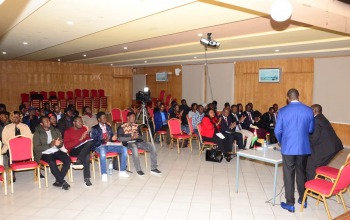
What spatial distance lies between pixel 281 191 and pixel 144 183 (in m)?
2.70

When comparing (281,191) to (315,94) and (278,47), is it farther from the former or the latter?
(315,94)

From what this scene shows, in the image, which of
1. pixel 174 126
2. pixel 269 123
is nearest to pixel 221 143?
pixel 174 126

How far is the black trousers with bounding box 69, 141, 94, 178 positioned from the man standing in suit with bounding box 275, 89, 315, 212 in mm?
3678

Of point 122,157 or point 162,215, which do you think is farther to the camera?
point 122,157

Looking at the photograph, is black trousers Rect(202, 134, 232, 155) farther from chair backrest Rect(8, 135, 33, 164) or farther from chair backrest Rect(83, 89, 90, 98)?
chair backrest Rect(83, 89, 90, 98)

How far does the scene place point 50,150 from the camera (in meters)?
5.50

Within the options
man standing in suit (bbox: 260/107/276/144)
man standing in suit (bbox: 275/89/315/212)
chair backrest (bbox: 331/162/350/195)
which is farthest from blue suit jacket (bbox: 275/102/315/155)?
man standing in suit (bbox: 260/107/276/144)

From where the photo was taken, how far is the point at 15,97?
49.8 ft

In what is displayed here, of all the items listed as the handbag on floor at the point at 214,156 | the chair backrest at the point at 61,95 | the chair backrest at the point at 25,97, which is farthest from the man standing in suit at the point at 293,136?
the chair backrest at the point at 61,95

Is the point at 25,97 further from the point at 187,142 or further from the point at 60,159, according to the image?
the point at 60,159

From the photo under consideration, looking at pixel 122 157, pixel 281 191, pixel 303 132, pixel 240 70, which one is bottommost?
pixel 281 191

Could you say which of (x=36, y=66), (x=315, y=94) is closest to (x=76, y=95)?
(x=36, y=66)

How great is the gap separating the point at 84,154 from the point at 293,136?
3950mm

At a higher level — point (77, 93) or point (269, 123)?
point (77, 93)
